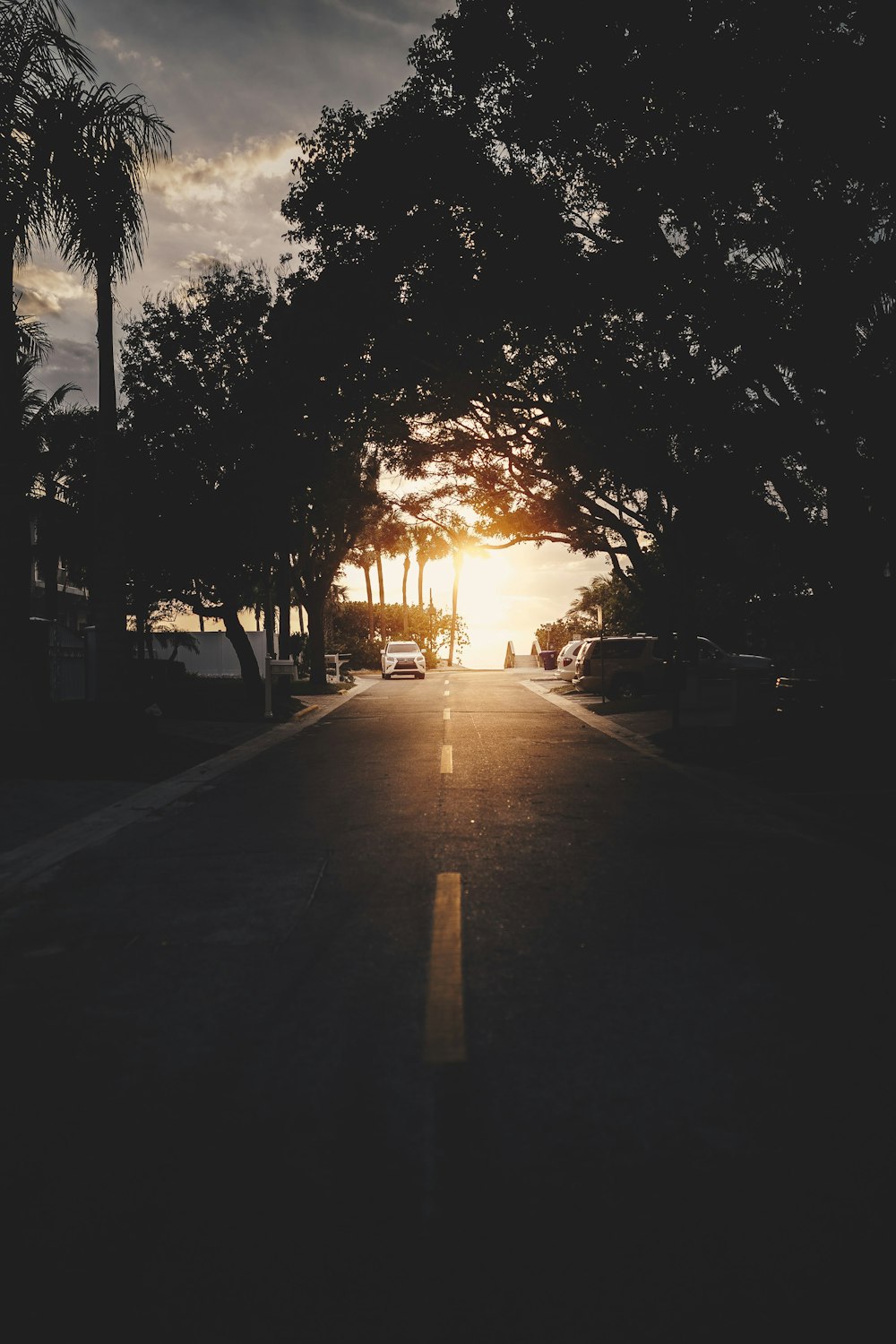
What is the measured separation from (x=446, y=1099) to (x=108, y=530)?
15.3m

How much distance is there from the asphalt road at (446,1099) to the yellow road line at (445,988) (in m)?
0.02

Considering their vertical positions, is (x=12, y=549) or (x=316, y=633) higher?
A: (x=12, y=549)

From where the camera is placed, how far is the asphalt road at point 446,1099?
2.40 metres

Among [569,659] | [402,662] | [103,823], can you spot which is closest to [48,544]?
[402,662]

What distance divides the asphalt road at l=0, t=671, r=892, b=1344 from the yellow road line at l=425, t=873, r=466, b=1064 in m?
0.02

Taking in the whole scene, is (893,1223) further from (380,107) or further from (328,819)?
(380,107)

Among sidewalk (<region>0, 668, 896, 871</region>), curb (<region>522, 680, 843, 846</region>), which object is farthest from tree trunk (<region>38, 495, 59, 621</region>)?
curb (<region>522, 680, 843, 846</region>)

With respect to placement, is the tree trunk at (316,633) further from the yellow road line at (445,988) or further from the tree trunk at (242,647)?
the yellow road line at (445,988)

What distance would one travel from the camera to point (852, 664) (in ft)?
52.6

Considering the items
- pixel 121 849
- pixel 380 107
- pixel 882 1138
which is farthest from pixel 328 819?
pixel 380 107

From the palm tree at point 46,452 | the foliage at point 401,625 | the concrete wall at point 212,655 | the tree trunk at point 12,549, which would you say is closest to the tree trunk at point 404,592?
the foliage at point 401,625

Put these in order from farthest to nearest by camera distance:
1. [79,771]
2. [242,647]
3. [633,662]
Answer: [633,662], [242,647], [79,771]

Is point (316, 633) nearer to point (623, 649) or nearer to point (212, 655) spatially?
point (623, 649)

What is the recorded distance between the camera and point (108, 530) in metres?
17.0
